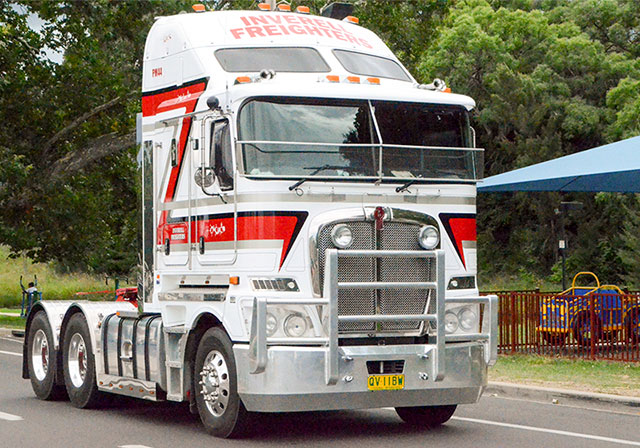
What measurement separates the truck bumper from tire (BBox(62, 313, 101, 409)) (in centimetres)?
337

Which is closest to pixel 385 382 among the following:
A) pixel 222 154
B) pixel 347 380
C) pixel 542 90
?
pixel 347 380

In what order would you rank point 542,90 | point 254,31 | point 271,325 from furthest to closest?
1. point 542,90
2. point 254,31
3. point 271,325

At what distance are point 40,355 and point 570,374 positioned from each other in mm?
7336

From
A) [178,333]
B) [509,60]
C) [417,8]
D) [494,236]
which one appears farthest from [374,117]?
[494,236]

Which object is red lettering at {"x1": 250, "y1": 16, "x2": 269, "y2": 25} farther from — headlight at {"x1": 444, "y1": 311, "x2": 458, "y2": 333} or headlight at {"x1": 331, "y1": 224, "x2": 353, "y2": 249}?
headlight at {"x1": 444, "y1": 311, "x2": 458, "y2": 333}

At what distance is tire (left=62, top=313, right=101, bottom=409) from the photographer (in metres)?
13.5

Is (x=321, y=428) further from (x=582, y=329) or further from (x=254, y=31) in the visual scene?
(x=582, y=329)

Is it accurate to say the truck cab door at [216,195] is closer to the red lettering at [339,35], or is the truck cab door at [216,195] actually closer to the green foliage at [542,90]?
the red lettering at [339,35]

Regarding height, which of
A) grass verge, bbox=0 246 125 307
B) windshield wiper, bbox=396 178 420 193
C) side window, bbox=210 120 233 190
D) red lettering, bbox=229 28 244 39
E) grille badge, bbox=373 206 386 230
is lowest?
grass verge, bbox=0 246 125 307

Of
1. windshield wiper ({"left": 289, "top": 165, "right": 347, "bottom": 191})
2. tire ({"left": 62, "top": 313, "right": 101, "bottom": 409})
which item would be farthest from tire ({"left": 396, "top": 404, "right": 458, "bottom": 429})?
tire ({"left": 62, "top": 313, "right": 101, "bottom": 409})

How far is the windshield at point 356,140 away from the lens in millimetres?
10938

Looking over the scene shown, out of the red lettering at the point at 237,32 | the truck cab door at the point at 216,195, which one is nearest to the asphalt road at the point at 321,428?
the truck cab door at the point at 216,195

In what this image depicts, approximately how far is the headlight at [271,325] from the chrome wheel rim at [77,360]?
3.90m

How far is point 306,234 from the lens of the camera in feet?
35.6
